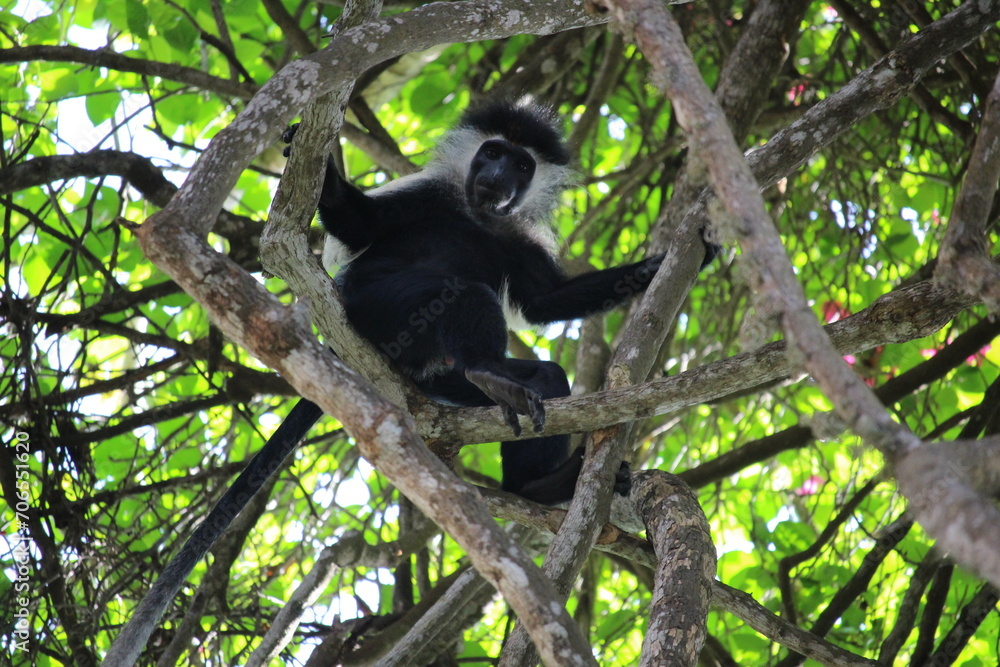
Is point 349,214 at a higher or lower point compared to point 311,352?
higher

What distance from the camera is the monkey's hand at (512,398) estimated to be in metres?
2.71

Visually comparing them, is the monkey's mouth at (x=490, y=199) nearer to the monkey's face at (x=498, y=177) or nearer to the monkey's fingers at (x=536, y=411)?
the monkey's face at (x=498, y=177)

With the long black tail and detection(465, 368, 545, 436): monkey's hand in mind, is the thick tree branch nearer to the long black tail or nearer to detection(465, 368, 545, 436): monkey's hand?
the long black tail

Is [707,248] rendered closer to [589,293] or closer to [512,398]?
[589,293]

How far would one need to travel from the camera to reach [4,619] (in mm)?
3305

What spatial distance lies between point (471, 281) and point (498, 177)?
0.66 meters

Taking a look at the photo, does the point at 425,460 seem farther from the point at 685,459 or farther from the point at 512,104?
the point at 685,459

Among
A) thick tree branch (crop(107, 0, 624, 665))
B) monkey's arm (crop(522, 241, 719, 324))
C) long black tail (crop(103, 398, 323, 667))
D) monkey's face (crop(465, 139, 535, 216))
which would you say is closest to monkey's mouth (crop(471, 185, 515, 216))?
monkey's face (crop(465, 139, 535, 216))

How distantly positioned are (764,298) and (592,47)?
171 inches

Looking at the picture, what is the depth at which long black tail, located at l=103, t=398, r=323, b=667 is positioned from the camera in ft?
7.41

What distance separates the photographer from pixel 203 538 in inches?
109

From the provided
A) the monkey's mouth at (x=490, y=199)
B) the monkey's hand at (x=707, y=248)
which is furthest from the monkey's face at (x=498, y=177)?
the monkey's hand at (x=707, y=248)

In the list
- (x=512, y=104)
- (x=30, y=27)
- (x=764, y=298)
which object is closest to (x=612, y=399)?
(x=764, y=298)

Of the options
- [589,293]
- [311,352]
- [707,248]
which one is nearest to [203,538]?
[311,352]
